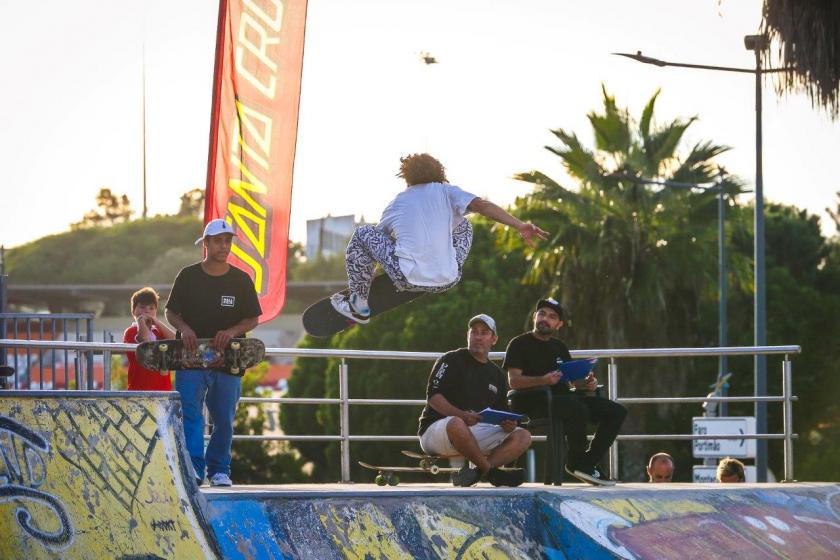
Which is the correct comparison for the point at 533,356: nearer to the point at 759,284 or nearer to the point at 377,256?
the point at 377,256

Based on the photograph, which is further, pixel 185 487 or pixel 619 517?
pixel 619 517

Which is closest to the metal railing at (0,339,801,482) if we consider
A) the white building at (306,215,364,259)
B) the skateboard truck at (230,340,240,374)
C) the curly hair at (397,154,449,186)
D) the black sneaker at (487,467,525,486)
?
the skateboard truck at (230,340,240,374)

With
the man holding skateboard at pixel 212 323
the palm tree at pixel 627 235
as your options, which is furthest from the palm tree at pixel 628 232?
the man holding skateboard at pixel 212 323

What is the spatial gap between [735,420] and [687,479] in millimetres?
18102

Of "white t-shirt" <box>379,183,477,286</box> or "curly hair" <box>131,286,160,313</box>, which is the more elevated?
"white t-shirt" <box>379,183,477,286</box>

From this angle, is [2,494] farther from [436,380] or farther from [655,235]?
[655,235]

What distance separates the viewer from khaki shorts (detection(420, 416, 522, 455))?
31.8 feet

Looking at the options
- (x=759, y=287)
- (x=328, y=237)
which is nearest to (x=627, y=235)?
(x=759, y=287)

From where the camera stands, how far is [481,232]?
4450 centimetres

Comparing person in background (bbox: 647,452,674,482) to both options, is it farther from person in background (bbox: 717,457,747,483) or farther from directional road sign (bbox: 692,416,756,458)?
directional road sign (bbox: 692,416,756,458)

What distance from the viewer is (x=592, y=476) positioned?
1052 centimetres

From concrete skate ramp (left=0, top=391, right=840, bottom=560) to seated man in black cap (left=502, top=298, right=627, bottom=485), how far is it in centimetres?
106

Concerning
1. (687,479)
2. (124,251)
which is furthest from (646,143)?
(124,251)

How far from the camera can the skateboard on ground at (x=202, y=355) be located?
9211 mm
